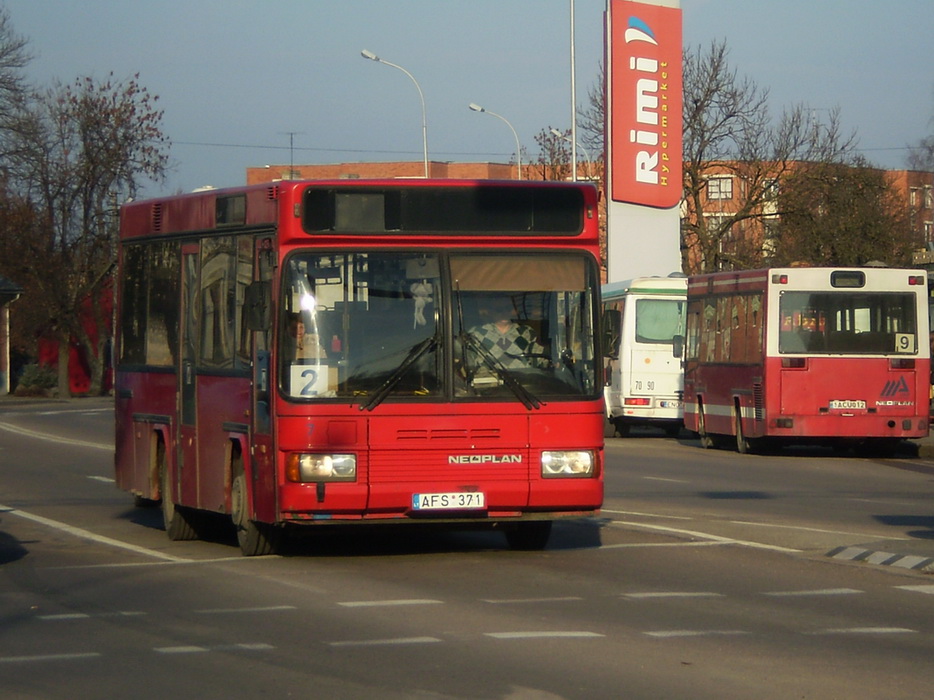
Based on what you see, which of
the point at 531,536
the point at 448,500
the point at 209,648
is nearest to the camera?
the point at 209,648

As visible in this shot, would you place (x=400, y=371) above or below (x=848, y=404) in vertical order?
above

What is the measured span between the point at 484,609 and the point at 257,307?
325 centimetres

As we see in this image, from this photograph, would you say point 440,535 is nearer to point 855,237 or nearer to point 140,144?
point 855,237

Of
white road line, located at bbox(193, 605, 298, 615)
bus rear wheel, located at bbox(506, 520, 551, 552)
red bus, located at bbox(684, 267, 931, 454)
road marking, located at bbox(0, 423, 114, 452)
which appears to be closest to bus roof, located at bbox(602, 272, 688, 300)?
red bus, located at bbox(684, 267, 931, 454)

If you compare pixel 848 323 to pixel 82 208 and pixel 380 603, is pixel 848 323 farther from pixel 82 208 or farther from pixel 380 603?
pixel 82 208

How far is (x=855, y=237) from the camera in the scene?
170 feet

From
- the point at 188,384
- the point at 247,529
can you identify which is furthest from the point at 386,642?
the point at 188,384

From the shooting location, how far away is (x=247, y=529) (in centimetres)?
1277

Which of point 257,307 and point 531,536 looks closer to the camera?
point 257,307

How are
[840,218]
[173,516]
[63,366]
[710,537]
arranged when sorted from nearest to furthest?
[710,537]
[173,516]
[840,218]
[63,366]

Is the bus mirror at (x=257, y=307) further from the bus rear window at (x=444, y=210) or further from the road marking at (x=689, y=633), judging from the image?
the road marking at (x=689, y=633)

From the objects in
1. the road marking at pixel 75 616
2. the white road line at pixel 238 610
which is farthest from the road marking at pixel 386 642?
the road marking at pixel 75 616

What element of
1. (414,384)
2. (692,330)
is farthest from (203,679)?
(692,330)

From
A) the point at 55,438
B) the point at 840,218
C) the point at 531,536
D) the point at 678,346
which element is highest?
the point at 840,218
